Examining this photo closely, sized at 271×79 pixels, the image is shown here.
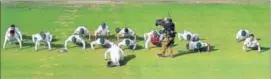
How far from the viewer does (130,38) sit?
32469mm

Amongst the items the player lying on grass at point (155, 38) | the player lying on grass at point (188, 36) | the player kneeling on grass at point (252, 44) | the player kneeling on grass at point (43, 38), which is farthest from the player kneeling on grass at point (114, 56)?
the player kneeling on grass at point (252, 44)

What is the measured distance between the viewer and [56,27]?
1380 inches

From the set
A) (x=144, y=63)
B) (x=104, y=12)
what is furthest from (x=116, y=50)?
(x=104, y=12)

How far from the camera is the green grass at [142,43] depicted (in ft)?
93.9

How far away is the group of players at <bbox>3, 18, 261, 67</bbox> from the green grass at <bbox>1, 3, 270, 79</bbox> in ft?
1.02

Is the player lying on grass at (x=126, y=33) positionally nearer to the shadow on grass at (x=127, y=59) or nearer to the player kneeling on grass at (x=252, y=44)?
the shadow on grass at (x=127, y=59)

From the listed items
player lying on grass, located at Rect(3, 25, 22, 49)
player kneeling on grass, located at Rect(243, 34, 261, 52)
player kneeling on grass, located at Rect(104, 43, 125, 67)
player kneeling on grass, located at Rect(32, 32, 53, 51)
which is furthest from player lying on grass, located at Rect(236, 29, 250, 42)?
player lying on grass, located at Rect(3, 25, 22, 49)

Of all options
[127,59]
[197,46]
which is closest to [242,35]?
[197,46]

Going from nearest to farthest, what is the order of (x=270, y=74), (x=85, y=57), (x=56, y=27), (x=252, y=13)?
1. (x=270, y=74)
2. (x=85, y=57)
3. (x=56, y=27)
4. (x=252, y=13)

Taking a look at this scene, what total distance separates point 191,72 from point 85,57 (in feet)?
13.9

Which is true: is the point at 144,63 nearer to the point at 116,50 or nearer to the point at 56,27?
the point at 116,50

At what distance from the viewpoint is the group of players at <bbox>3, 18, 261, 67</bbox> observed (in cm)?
3019

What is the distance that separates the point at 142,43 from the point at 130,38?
55 centimetres

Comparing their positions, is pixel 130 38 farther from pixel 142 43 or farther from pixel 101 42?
pixel 101 42
